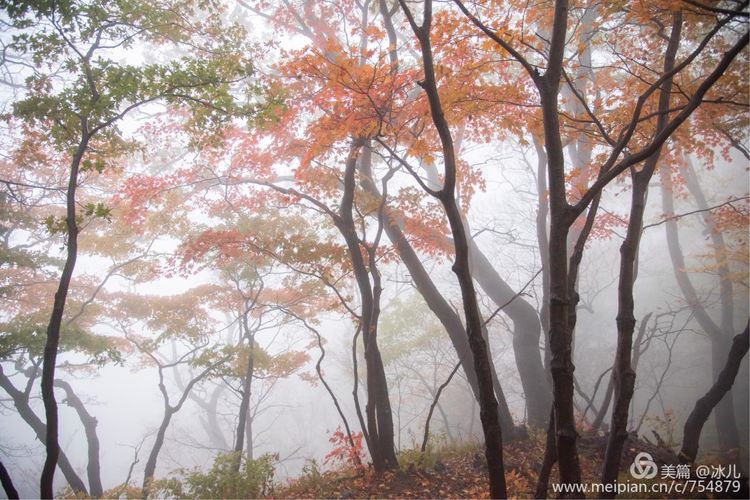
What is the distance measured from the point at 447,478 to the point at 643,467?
10.3 feet

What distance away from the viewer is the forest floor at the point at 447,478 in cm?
→ 582

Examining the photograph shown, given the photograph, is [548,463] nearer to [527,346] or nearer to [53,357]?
Result: [53,357]

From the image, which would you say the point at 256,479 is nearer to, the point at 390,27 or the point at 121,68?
the point at 121,68

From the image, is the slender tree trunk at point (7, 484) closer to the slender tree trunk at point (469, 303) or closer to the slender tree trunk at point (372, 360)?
the slender tree trunk at point (372, 360)

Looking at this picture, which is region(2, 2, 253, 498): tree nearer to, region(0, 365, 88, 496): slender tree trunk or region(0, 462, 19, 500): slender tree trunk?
region(0, 462, 19, 500): slender tree trunk

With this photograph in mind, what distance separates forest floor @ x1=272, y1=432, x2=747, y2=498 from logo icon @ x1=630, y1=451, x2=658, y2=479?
0.11 meters

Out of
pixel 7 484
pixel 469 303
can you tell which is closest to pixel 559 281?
pixel 469 303

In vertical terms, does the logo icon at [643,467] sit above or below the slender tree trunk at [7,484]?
below

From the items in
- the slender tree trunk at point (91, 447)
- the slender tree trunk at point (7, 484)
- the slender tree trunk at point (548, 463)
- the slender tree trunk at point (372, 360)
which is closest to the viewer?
the slender tree trunk at point (548, 463)

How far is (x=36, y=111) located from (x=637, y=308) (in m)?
26.7

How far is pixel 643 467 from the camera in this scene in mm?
6027

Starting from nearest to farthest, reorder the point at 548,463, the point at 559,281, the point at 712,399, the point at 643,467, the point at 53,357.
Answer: the point at 559,281 < the point at 548,463 < the point at 53,357 < the point at 643,467 < the point at 712,399

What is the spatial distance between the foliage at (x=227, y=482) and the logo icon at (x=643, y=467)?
5977mm

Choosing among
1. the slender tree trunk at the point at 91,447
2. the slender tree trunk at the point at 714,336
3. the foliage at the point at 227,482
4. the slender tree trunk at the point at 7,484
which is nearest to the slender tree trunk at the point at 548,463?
the foliage at the point at 227,482
